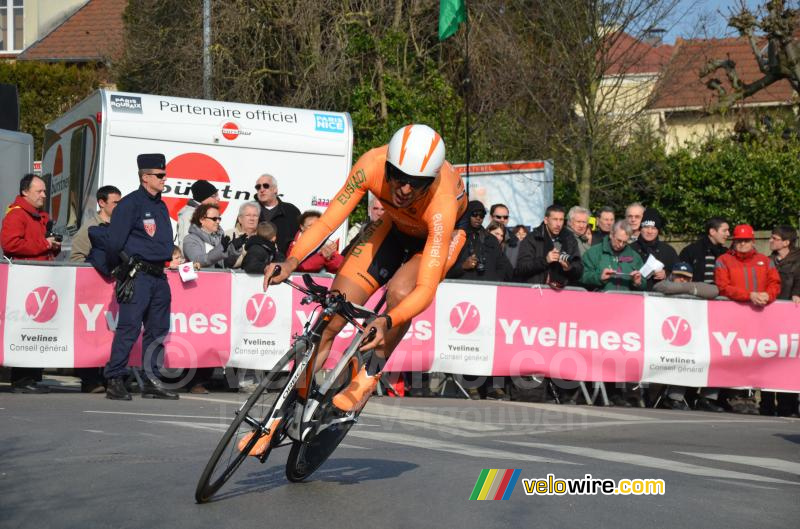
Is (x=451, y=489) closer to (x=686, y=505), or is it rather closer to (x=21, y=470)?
(x=686, y=505)

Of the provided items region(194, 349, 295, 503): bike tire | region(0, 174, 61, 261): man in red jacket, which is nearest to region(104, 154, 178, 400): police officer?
region(0, 174, 61, 261): man in red jacket

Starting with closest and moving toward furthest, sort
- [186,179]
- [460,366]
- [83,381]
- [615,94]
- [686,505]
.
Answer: [686,505] → [83,381] → [460,366] → [186,179] → [615,94]

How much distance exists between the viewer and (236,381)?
14094 millimetres

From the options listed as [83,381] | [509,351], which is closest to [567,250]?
[509,351]

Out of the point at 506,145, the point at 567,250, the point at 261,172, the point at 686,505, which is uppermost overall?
the point at 506,145

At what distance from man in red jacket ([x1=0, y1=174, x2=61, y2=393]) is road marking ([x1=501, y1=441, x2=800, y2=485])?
583cm

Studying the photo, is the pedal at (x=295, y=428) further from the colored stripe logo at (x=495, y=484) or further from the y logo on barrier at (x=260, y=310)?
the y logo on barrier at (x=260, y=310)

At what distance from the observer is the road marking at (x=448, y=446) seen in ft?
29.4

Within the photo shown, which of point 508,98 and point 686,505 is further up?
point 508,98

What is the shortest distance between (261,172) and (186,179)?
108cm

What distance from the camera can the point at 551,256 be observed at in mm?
14383

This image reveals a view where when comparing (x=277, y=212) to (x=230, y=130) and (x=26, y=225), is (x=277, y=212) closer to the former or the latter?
(x=230, y=130)

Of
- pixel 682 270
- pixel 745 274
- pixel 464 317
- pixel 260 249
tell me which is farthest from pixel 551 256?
pixel 260 249

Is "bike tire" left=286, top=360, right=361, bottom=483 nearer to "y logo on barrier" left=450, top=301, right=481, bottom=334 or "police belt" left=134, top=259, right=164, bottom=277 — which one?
"police belt" left=134, top=259, right=164, bottom=277
